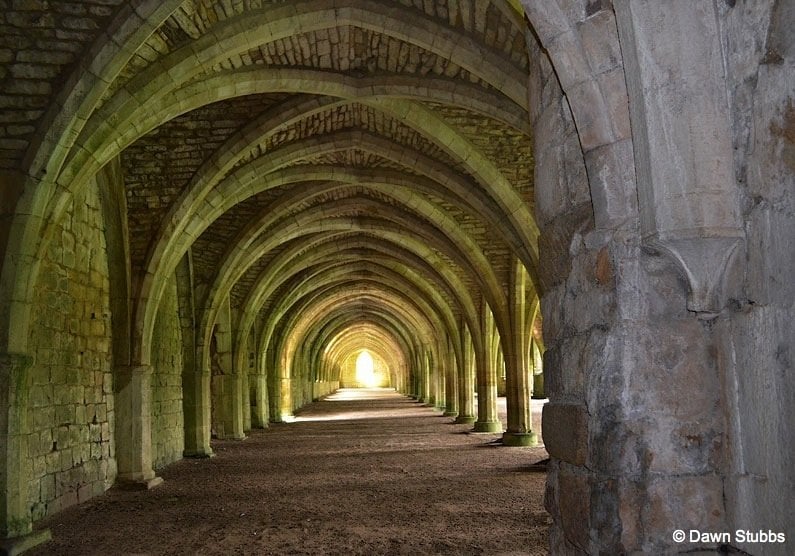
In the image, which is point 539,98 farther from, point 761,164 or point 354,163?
point 354,163

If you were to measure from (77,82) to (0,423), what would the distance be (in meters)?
2.94

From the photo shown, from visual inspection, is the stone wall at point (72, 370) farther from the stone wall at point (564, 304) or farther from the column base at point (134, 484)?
the stone wall at point (564, 304)

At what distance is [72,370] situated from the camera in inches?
327

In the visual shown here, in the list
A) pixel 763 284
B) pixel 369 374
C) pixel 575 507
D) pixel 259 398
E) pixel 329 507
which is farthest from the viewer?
pixel 369 374

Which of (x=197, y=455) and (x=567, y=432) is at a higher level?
(x=567, y=432)

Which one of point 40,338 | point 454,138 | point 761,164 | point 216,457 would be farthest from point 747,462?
point 216,457

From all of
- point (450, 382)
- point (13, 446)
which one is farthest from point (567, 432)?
point (450, 382)

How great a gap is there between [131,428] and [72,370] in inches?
63.1

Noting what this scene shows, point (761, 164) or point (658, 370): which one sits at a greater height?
point (761, 164)

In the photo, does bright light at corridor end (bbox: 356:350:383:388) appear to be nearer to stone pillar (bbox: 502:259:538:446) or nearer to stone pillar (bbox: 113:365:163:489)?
A: stone pillar (bbox: 502:259:538:446)

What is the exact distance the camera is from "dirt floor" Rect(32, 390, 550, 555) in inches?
233

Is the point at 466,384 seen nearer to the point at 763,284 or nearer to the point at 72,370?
the point at 72,370

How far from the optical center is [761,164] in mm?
2096

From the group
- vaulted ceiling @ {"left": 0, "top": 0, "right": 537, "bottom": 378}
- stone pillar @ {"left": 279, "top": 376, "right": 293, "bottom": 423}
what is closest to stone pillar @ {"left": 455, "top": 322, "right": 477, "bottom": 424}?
vaulted ceiling @ {"left": 0, "top": 0, "right": 537, "bottom": 378}
